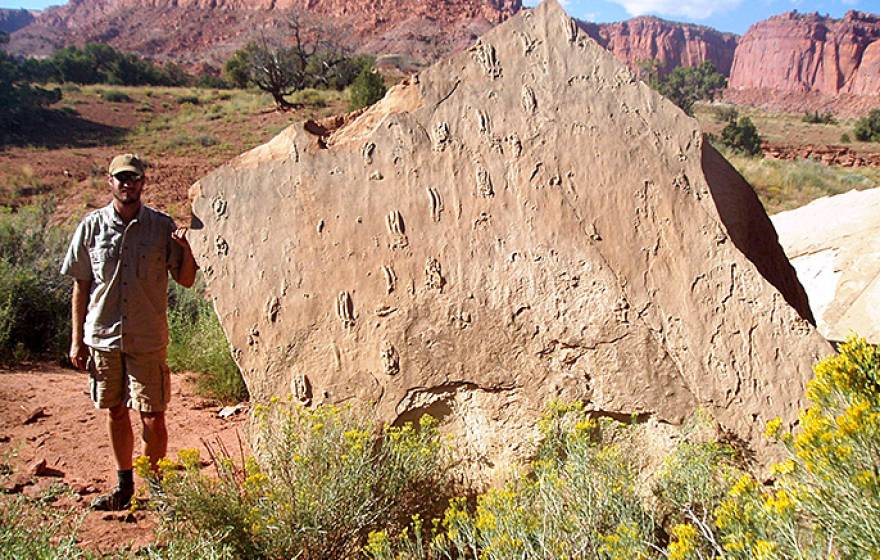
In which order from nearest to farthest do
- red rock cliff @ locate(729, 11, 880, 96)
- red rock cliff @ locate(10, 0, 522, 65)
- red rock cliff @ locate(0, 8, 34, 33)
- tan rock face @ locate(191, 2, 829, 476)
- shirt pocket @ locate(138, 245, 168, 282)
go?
tan rock face @ locate(191, 2, 829, 476), shirt pocket @ locate(138, 245, 168, 282), red rock cliff @ locate(10, 0, 522, 65), red rock cliff @ locate(729, 11, 880, 96), red rock cliff @ locate(0, 8, 34, 33)

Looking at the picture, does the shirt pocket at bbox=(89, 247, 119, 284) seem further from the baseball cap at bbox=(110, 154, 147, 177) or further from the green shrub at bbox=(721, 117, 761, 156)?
the green shrub at bbox=(721, 117, 761, 156)

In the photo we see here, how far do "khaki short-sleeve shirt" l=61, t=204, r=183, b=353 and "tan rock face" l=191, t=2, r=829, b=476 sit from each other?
0.25 m

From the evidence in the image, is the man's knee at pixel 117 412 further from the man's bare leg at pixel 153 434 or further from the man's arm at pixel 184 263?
the man's arm at pixel 184 263

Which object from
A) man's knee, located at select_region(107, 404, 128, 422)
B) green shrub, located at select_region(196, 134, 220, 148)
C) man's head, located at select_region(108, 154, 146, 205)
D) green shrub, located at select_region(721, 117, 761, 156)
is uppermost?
green shrub, located at select_region(721, 117, 761, 156)

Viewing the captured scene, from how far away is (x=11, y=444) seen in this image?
4.05m

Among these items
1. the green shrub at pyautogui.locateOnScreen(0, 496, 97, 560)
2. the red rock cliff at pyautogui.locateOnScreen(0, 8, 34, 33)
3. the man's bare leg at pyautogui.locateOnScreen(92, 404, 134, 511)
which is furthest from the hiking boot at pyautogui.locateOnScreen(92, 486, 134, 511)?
the red rock cliff at pyautogui.locateOnScreen(0, 8, 34, 33)

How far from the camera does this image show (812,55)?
3332 inches

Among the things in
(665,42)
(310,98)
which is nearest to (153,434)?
(310,98)

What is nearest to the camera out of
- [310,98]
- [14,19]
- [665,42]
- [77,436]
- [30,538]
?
[30,538]

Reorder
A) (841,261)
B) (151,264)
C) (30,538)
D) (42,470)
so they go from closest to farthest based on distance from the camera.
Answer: (30,538), (151,264), (42,470), (841,261)

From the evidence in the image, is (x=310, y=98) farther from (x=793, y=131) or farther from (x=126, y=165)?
(x=126, y=165)

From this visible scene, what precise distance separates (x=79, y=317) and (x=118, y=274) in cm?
35

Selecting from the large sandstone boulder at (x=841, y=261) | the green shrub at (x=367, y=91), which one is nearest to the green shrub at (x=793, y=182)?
the large sandstone boulder at (x=841, y=261)

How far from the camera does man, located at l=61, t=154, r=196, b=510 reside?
3.03m
